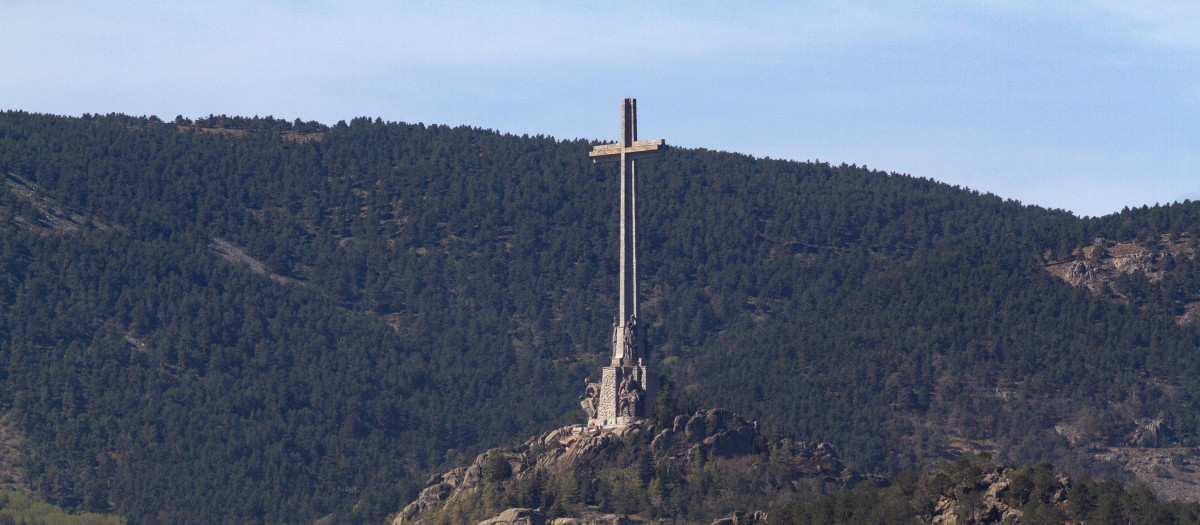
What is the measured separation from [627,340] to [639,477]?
34.6ft

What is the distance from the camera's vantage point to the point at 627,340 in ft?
435

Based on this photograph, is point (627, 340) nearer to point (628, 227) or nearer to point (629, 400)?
point (629, 400)

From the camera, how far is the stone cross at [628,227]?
133 m

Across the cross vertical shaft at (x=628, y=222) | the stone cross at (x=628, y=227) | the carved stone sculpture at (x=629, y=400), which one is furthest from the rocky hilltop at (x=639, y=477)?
the cross vertical shaft at (x=628, y=222)

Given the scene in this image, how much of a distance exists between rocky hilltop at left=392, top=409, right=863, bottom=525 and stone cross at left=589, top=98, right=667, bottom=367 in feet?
18.0

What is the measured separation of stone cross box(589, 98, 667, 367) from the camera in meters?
133

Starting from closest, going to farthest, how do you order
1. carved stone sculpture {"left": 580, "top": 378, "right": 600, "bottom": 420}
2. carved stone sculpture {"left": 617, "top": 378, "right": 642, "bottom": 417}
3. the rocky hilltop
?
the rocky hilltop → carved stone sculpture {"left": 617, "top": 378, "right": 642, "bottom": 417} → carved stone sculpture {"left": 580, "top": 378, "right": 600, "bottom": 420}

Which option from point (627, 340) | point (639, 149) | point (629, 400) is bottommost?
point (629, 400)

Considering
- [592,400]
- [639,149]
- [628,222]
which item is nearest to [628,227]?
[628,222]

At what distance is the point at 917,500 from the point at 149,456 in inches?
4322

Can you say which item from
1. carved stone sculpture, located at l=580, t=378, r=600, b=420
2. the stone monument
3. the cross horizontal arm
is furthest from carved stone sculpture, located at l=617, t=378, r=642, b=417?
the cross horizontal arm

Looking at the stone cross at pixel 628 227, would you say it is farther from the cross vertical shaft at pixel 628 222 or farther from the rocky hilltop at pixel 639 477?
the rocky hilltop at pixel 639 477

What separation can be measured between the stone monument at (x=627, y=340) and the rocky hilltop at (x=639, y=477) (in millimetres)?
1503

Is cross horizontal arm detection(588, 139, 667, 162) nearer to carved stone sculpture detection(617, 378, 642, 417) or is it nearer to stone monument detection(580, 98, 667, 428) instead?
stone monument detection(580, 98, 667, 428)
